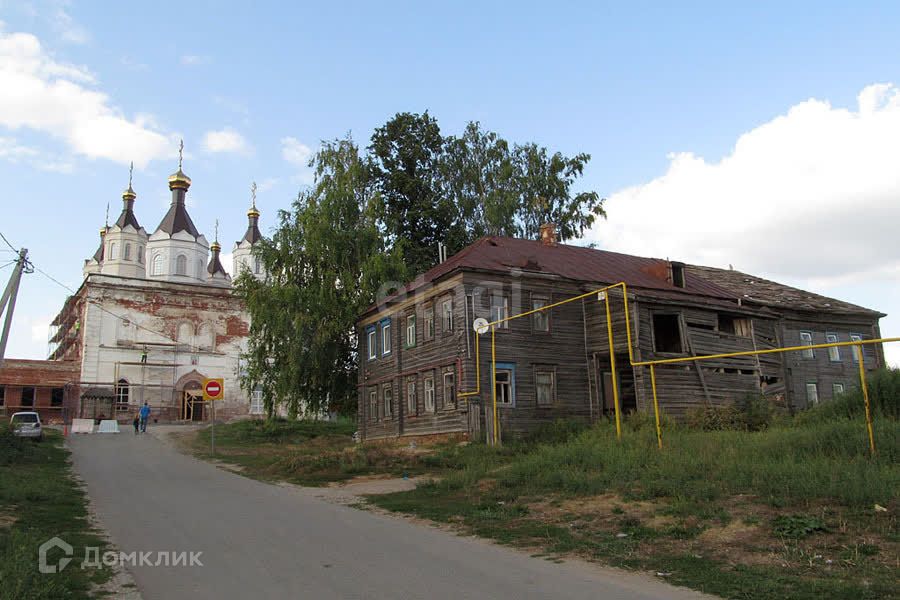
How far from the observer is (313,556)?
8844 millimetres

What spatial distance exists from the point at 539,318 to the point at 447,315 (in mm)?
3570

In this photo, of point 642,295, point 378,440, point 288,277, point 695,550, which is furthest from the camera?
point 288,277

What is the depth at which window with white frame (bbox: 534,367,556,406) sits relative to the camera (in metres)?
27.6

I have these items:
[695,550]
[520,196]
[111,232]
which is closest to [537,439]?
[695,550]

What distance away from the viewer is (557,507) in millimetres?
12625

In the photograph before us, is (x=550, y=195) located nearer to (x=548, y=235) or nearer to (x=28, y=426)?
(x=548, y=235)

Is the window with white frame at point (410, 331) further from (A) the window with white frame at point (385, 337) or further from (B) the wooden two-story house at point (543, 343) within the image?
(A) the window with white frame at point (385, 337)

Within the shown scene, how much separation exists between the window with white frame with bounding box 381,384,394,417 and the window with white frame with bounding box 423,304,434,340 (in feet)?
12.8

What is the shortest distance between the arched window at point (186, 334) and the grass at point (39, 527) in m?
34.9

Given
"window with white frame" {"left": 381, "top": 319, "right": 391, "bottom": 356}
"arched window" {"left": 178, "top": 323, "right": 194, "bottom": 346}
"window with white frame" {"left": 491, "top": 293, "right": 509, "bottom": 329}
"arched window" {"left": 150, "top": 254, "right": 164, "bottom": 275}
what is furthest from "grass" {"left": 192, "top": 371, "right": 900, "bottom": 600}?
"arched window" {"left": 150, "top": 254, "right": 164, "bottom": 275}

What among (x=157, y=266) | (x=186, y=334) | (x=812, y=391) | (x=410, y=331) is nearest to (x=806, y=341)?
(x=812, y=391)

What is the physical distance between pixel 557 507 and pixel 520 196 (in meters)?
31.5

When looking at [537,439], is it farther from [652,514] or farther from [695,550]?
[695,550]

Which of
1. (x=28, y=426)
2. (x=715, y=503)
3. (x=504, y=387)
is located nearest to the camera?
(x=715, y=503)
